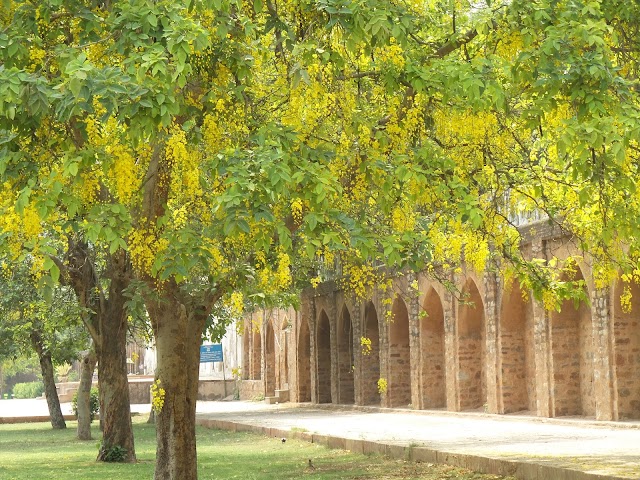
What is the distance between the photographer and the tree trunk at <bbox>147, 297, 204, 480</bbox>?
448 inches

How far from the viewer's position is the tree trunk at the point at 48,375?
2764cm

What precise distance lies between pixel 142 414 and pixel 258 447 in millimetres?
17045

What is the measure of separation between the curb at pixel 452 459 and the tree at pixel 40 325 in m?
Result: 4.70

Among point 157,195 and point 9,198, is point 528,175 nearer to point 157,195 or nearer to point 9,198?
point 157,195

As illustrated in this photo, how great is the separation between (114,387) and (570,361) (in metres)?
8.87

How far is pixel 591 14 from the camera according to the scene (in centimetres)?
767

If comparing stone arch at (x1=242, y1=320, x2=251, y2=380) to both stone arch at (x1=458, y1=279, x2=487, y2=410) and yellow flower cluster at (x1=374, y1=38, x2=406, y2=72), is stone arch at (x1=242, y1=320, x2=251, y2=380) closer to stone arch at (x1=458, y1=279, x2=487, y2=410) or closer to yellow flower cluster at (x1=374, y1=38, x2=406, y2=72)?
stone arch at (x1=458, y1=279, x2=487, y2=410)

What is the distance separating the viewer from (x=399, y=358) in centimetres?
2991

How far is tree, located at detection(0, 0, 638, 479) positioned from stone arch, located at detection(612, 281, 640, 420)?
939 centimetres

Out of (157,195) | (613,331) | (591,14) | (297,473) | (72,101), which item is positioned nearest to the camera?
(72,101)

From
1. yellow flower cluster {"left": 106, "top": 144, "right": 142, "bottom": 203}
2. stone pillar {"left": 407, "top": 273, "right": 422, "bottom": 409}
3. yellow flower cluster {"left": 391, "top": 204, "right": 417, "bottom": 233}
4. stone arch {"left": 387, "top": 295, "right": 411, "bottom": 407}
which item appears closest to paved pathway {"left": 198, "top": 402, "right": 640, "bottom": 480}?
stone pillar {"left": 407, "top": 273, "right": 422, "bottom": 409}

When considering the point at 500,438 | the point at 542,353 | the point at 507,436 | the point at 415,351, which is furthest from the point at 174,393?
→ the point at 415,351

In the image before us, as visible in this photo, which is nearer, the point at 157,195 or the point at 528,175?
the point at 157,195

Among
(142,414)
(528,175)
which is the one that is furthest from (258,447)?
(142,414)
